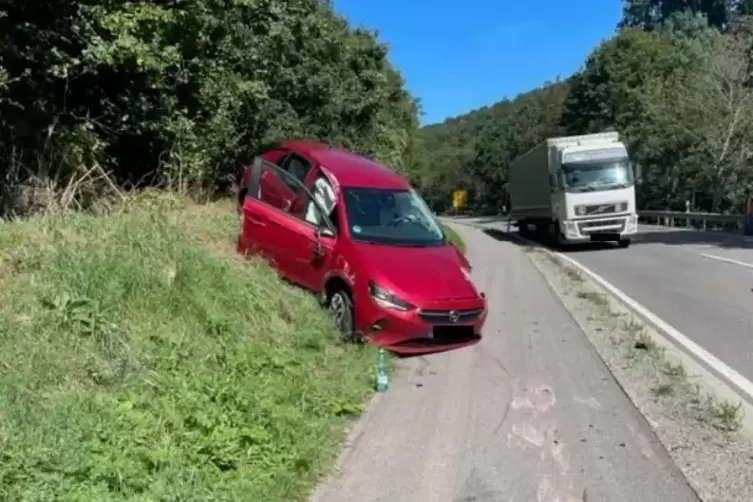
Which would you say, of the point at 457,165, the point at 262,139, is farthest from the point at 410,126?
the point at 457,165

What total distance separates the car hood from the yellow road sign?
90896 millimetres

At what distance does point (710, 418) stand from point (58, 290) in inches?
211

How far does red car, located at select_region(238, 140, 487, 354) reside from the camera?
9375 mm

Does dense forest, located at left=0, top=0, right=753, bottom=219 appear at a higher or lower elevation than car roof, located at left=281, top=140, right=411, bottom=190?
higher

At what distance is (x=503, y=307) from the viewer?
43.2 feet

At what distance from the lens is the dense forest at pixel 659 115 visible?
1881 inches

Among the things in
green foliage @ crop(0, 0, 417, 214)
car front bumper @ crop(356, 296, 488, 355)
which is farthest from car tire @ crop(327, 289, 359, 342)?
green foliage @ crop(0, 0, 417, 214)

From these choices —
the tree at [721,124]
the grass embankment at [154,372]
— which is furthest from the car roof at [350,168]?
the tree at [721,124]

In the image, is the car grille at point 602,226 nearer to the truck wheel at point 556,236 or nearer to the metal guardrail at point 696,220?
the truck wheel at point 556,236

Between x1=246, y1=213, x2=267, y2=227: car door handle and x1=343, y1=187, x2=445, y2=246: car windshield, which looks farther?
x1=246, y1=213, x2=267, y2=227: car door handle

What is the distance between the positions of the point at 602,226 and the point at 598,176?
163cm

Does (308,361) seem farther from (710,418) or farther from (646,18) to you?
(646,18)

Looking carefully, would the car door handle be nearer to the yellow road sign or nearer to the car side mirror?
the car side mirror

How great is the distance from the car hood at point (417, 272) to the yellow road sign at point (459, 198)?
298ft
